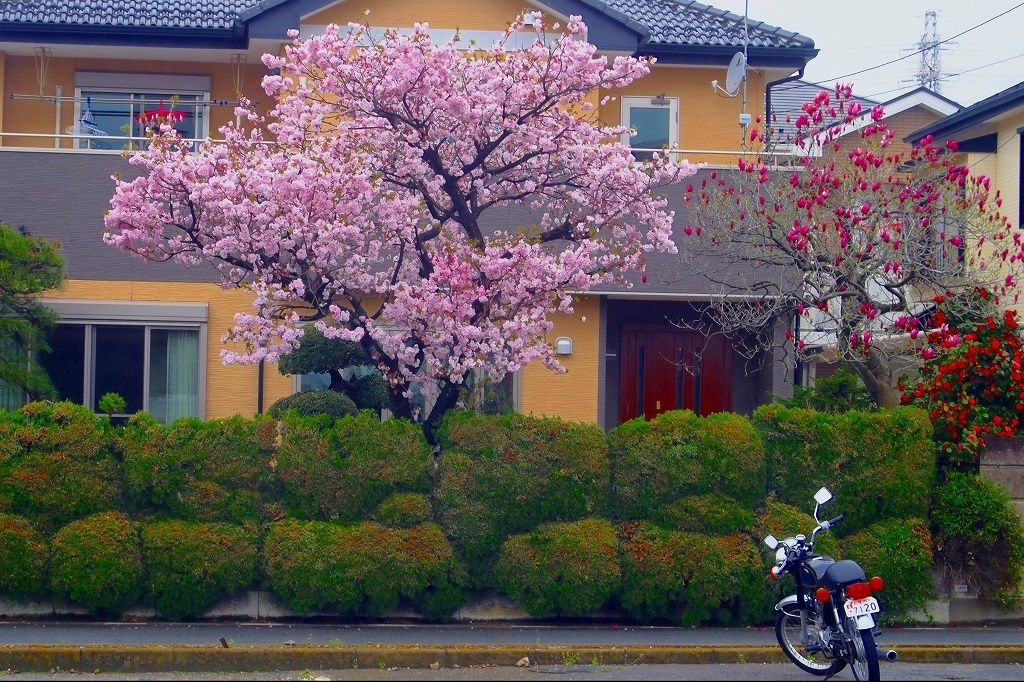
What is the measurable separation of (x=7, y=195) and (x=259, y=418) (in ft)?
20.6

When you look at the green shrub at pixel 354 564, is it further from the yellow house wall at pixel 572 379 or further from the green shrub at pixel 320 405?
the yellow house wall at pixel 572 379

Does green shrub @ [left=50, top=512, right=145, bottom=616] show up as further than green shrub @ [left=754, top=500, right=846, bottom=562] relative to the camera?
No

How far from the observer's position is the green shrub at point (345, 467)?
9.38m

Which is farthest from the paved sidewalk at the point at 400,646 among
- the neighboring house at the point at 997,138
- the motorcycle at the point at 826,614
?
the neighboring house at the point at 997,138

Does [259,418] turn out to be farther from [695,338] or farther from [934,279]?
[695,338]

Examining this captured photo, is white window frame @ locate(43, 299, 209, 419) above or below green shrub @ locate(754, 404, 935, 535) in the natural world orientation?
above

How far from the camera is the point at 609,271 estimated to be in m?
11.2

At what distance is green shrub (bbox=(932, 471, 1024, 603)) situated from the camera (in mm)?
9812

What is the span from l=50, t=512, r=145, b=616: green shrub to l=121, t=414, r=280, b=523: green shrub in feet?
1.25

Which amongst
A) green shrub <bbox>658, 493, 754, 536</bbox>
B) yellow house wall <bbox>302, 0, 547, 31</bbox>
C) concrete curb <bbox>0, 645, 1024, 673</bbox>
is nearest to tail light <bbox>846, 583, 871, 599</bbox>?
concrete curb <bbox>0, 645, 1024, 673</bbox>

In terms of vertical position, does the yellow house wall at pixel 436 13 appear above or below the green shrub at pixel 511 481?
above

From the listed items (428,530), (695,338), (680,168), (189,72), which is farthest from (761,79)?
(428,530)

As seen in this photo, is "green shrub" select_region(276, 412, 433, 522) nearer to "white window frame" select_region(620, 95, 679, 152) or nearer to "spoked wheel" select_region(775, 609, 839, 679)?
"spoked wheel" select_region(775, 609, 839, 679)

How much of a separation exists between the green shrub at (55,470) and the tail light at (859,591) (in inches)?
235
